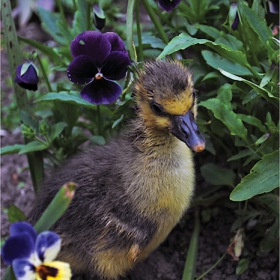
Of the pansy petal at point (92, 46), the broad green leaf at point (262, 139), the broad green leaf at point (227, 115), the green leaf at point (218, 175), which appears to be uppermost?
the pansy petal at point (92, 46)

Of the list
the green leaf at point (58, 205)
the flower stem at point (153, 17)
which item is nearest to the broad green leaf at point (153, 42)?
the flower stem at point (153, 17)

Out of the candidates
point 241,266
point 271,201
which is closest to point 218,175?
point 271,201

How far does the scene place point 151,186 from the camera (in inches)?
69.7

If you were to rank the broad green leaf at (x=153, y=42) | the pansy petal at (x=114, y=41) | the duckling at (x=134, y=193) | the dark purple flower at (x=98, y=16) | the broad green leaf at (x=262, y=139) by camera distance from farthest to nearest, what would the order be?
the broad green leaf at (x=153, y=42) → the dark purple flower at (x=98, y=16) → the pansy petal at (x=114, y=41) → the broad green leaf at (x=262, y=139) → the duckling at (x=134, y=193)

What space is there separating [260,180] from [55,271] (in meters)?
0.83

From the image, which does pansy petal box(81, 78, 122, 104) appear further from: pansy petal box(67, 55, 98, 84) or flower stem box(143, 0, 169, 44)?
flower stem box(143, 0, 169, 44)

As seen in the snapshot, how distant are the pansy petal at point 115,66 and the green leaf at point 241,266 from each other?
91 cm

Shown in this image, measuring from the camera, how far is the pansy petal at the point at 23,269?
127 cm

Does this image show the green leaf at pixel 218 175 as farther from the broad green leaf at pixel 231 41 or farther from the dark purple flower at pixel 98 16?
the dark purple flower at pixel 98 16

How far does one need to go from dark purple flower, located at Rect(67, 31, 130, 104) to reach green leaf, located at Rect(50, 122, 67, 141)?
10.7 inches

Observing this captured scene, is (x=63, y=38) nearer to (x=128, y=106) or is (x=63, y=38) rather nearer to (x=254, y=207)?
(x=128, y=106)

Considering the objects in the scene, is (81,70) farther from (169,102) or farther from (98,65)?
(169,102)

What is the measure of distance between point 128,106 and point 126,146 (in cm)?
21

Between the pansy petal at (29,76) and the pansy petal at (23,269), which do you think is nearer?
the pansy petal at (23,269)
